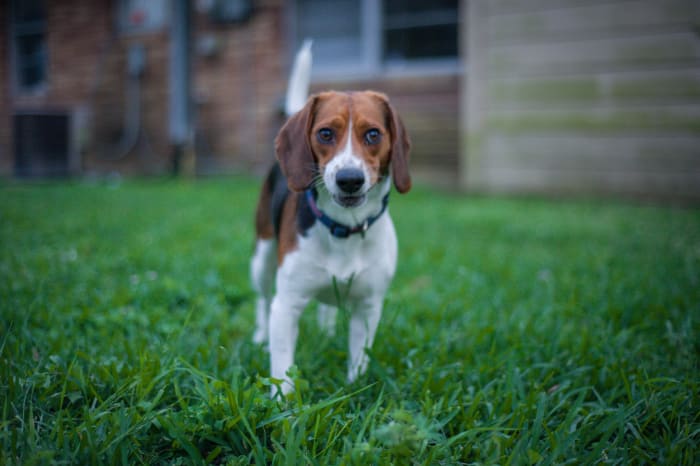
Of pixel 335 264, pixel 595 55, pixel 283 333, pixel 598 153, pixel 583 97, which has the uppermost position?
pixel 595 55

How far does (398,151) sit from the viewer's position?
6.67 feet

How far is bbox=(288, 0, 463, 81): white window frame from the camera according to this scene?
8348 mm

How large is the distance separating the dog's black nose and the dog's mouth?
0.09 ft

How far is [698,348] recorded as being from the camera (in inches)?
92.7

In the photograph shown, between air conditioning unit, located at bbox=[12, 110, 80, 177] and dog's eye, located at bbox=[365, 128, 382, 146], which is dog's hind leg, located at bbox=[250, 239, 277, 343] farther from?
air conditioning unit, located at bbox=[12, 110, 80, 177]

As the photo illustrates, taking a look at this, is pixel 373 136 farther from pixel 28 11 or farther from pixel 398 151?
pixel 28 11

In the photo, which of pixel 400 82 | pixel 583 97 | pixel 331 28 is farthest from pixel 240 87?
pixel 583 97

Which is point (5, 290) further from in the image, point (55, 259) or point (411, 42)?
point (411, 42)

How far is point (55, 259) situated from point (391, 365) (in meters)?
2.66

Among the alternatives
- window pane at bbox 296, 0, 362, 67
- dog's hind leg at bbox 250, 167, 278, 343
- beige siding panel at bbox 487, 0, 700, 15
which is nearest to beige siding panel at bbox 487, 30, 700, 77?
beige siding panel at bbox 487, 0, 700, 15

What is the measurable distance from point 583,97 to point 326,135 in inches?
244

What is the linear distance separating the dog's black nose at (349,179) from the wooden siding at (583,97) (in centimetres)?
626

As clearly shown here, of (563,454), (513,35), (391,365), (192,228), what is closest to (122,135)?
(192,228)

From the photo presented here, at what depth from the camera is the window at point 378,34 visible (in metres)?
8.36
